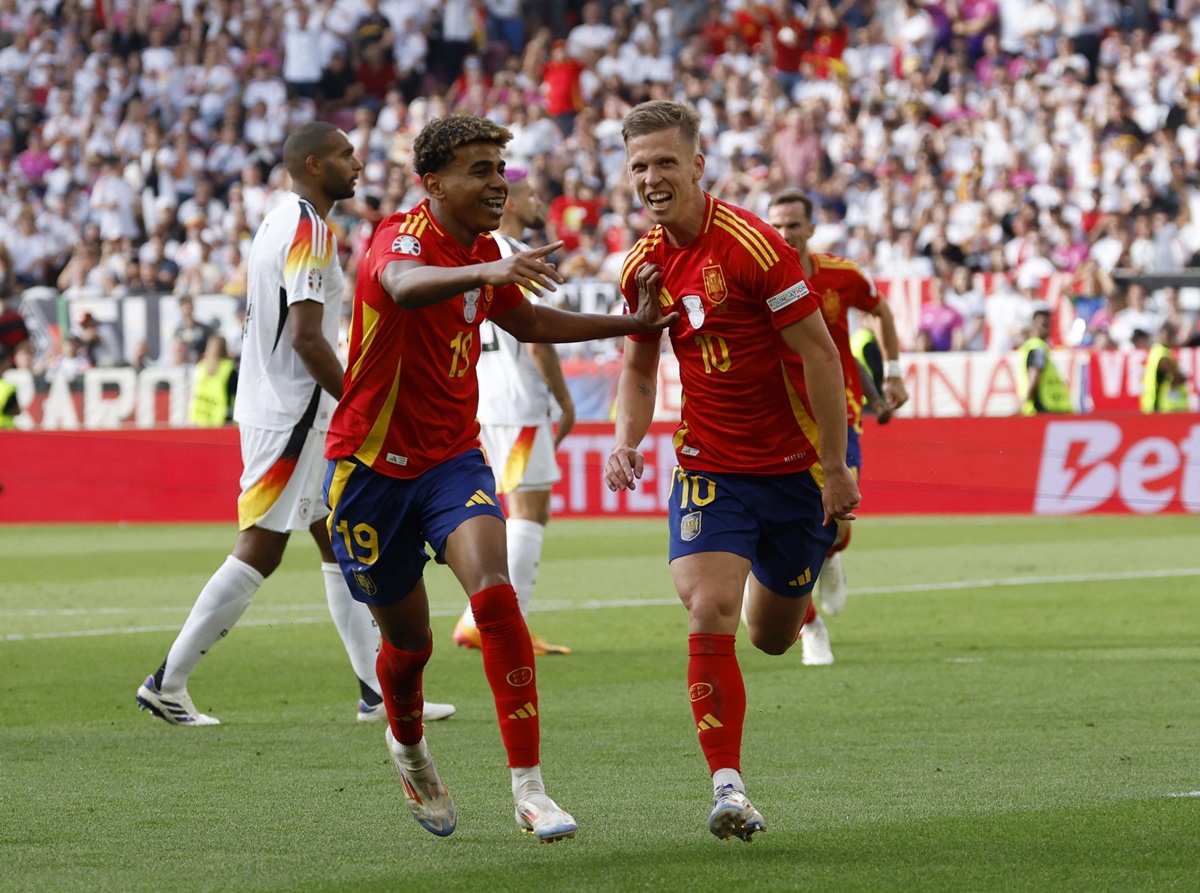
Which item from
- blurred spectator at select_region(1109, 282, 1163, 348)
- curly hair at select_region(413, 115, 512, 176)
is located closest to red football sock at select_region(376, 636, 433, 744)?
curly hair at select_region(413, 115, 512, 176)

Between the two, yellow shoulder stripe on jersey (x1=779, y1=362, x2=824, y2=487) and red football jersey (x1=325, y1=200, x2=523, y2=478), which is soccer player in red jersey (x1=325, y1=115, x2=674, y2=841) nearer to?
red football jersey (x1=325, y1=200, x2=523, y2=478)

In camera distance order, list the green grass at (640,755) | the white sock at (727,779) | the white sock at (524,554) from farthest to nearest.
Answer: the white sock at (524,554), the white sock at (727,779), the green grass at (640,755)

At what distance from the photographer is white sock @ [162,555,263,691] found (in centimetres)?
764

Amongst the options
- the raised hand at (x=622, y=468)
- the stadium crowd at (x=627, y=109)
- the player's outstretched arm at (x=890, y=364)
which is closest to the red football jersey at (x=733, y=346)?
the raised hand at (x=622, y=468)

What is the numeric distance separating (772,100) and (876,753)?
2098cm

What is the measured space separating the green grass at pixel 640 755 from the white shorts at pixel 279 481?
0.87m

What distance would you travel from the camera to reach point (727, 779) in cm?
505

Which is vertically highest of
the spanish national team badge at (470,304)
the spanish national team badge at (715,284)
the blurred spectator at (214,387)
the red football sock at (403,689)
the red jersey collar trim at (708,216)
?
the red jersey collar trim at (708,216)

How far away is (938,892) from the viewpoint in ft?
14.6

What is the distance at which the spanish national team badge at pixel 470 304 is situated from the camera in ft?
17.9

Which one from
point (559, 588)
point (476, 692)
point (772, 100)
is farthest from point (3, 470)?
point (476, 692)

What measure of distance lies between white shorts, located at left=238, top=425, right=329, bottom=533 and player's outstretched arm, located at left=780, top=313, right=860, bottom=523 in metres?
2.88

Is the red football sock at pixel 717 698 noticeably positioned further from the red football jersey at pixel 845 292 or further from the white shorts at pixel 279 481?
the red football jersey at pixel 845 292

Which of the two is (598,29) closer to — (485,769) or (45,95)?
(45,95)
